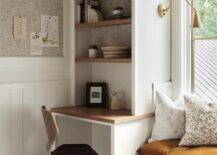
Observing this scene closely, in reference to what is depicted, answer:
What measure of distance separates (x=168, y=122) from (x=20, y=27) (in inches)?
60.3

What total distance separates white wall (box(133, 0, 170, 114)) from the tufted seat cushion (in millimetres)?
315

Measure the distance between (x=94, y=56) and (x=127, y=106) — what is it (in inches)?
22.8

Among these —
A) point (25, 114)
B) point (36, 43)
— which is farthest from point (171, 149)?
point (36, 43)

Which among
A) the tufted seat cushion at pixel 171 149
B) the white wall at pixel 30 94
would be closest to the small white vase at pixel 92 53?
the white wall at pixel 30 94

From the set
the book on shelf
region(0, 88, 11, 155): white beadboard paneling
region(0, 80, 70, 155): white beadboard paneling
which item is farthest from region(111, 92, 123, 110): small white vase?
region(0, 88, 11, 155): white beadboard paneling

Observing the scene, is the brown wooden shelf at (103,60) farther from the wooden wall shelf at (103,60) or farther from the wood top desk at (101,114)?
the wood top desk at (101,114)

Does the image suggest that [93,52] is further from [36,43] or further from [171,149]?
[171,149]

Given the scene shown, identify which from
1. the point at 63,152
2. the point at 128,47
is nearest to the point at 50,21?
the point at 128,47

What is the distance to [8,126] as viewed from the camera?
3105 mm

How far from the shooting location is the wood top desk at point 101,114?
2834mm

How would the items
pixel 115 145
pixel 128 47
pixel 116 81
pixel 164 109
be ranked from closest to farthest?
pixel 115 145
pixel 164 109
pixel 128 47
pixel 116 81

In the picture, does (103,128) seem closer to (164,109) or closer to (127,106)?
(127,106)

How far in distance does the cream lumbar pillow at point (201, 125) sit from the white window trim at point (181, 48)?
17.4 inches

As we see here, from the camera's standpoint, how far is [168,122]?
297 cm
